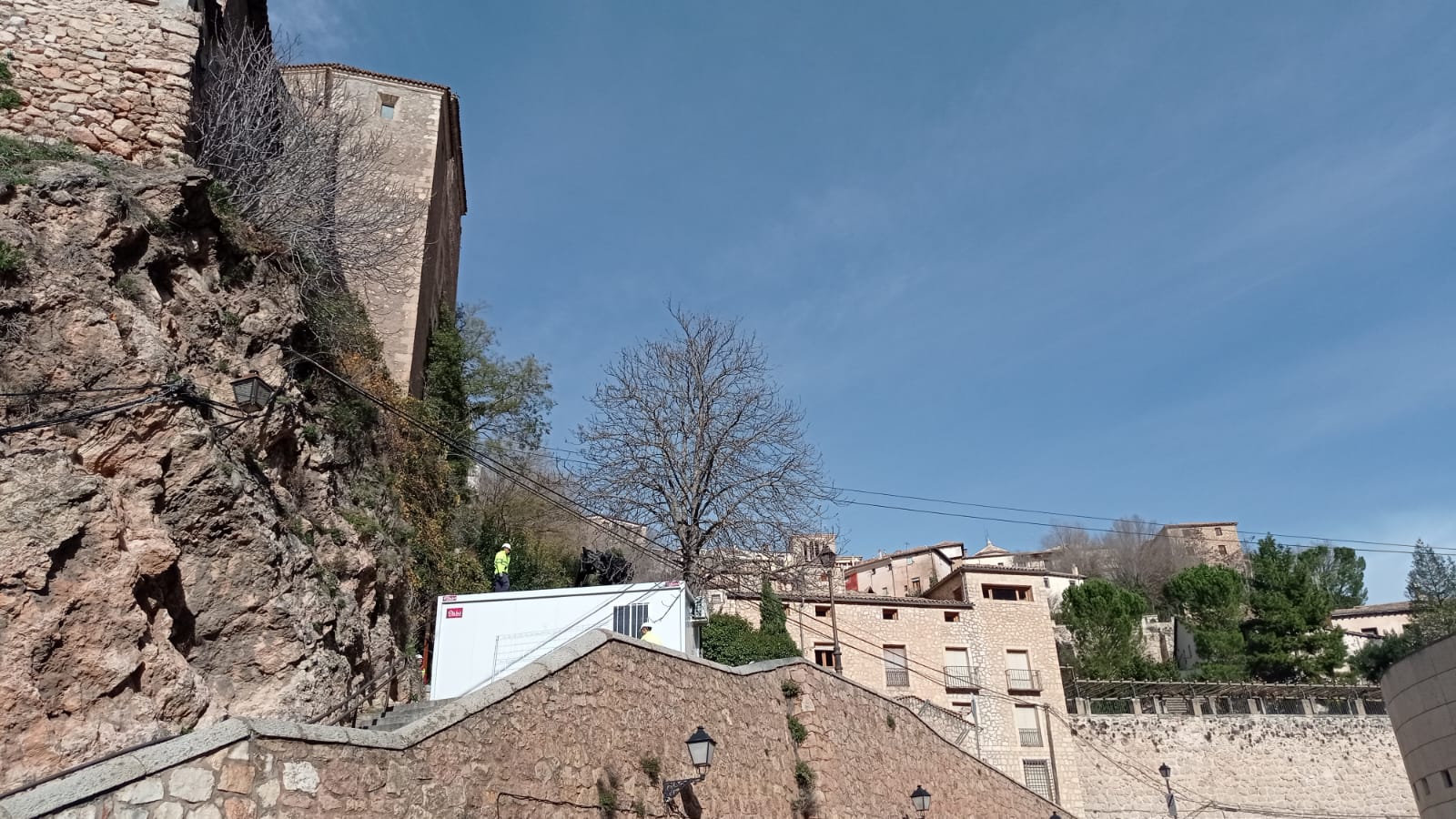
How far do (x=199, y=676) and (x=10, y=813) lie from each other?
14.3ft

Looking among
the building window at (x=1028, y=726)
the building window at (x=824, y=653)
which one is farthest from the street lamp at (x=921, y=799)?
the building window at (x=1028, y=726)

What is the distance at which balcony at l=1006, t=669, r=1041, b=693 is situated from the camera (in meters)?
31.5

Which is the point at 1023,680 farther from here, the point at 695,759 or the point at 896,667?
the point at 695,759

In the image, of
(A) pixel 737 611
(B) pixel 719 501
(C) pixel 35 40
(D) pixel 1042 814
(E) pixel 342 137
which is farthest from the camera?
(A) pixel 737 611

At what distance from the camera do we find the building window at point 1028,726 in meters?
30.7

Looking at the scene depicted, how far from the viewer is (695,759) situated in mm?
9219

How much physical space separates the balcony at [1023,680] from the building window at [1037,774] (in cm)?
223

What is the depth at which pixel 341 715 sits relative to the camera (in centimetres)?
981

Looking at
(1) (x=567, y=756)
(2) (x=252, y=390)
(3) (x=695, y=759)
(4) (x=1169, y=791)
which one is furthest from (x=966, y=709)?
(2) (x=252, y=390)

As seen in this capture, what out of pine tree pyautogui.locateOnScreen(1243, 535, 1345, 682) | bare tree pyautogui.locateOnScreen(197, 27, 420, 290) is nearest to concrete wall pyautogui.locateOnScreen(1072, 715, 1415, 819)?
pine tree pyautogui.locateOnScreen(1243, 535, 1345, 682)

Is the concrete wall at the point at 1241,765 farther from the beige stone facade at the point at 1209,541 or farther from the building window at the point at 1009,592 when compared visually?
the beige stone facade at the point at 1209,541

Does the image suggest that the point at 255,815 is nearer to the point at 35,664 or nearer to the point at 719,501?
the point at 35,664

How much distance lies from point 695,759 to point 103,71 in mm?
9988

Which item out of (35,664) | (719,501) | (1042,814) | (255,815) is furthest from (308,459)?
(1042,814)
